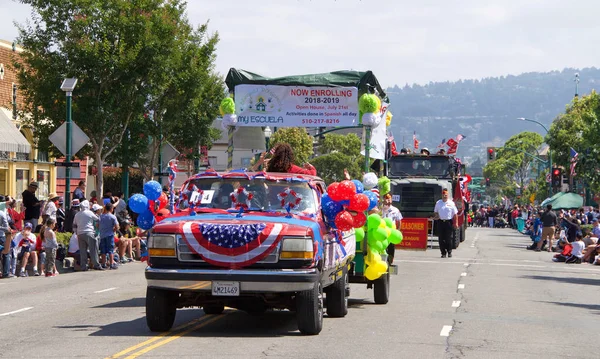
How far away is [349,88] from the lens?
24844 millimetres

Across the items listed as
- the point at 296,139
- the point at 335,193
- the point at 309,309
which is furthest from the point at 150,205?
the point at 296,139

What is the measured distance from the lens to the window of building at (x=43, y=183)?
46.0 m

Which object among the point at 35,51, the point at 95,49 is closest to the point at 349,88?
the point at 95,49

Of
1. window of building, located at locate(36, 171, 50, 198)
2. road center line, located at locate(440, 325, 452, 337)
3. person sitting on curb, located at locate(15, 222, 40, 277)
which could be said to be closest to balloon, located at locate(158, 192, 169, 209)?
Result: road center line, located at locate(440, 325, 452, 337)

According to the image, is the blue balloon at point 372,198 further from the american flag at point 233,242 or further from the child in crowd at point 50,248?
the child in crowd at point 50,248

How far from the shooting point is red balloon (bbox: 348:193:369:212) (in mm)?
13066

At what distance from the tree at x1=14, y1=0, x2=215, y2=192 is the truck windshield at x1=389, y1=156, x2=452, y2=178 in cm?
976

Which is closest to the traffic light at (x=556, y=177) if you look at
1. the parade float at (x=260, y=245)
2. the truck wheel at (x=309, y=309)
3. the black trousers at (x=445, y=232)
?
the black trousers at (x=445, y=232)

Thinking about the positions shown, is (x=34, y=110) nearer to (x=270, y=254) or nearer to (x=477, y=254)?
(x=477, y=254)

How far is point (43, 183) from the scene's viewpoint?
46.8 m

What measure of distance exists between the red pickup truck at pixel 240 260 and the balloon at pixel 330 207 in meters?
0.50

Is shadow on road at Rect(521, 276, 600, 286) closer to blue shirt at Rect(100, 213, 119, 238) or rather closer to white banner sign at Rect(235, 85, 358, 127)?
white banner sign at Rect(235, 85, 358, 127)

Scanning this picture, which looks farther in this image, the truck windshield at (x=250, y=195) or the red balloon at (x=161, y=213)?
the red balloon at (x=161, y=213)

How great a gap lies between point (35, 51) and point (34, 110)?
2.02m
